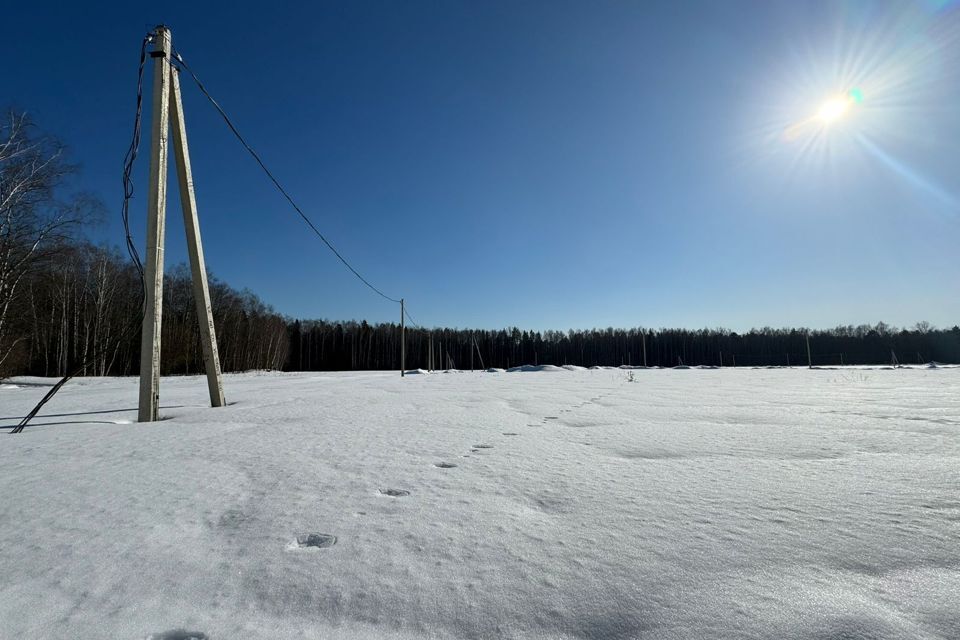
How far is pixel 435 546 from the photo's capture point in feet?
3.61

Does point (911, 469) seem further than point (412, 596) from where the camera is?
Yes

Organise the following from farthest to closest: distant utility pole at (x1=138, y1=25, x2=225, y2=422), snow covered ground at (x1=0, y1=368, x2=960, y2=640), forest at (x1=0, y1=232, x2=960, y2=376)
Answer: forest at (x1=0, y1=232, x2=960, y2=376), distant utility pole at (x1=138, y1=25, x2=225, y2=422), snow covered ground at (x1=0, y1=368, x2=960, y2=640)

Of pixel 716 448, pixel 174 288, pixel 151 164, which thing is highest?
pixel 174 288

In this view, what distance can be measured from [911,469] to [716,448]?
0.72 metres

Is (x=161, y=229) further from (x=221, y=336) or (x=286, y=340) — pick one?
(x=286, y=340)

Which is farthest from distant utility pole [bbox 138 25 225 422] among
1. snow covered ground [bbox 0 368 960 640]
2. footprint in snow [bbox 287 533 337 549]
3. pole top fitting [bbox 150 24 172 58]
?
footprint in snow [bbox 287 533 337 549]

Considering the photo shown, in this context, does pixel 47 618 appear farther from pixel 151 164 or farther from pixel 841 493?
pixel 151 164

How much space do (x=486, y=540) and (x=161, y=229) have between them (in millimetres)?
4369

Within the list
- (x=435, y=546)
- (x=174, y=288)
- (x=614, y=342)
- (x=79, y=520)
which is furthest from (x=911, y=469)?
(x=614, y=342)

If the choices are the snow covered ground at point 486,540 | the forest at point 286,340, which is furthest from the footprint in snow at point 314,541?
the forest at point 286,340

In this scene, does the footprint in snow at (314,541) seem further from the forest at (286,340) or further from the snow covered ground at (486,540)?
the forest at (286,340)

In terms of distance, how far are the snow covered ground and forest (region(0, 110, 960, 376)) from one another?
247 centimetres

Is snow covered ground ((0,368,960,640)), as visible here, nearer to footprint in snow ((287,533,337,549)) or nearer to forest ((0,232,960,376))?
footprint in snow ((287,533,337,549))

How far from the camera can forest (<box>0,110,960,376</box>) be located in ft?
35.0
